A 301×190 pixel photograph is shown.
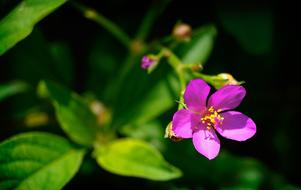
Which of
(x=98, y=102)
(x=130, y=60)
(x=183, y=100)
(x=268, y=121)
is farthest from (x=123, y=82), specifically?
(x=268, y=121)

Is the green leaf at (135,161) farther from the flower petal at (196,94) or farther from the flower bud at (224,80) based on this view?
the flower bud at (224,80)

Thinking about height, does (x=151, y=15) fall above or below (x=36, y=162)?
above

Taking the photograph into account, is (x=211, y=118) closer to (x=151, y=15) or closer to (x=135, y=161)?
(x=135, y=161)

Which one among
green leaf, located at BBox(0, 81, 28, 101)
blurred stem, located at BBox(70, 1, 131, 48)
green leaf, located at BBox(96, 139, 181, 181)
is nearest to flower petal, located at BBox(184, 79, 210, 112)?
green leaf, located at BBox(96, 139, 181, 181)

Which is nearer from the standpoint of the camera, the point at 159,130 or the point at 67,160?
the point at 67,160

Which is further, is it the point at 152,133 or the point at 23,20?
the point at 152,133

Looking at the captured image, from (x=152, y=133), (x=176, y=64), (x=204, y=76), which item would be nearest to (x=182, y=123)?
(x=204, y=76)

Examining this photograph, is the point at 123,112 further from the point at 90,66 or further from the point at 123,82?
the point at 90,66
